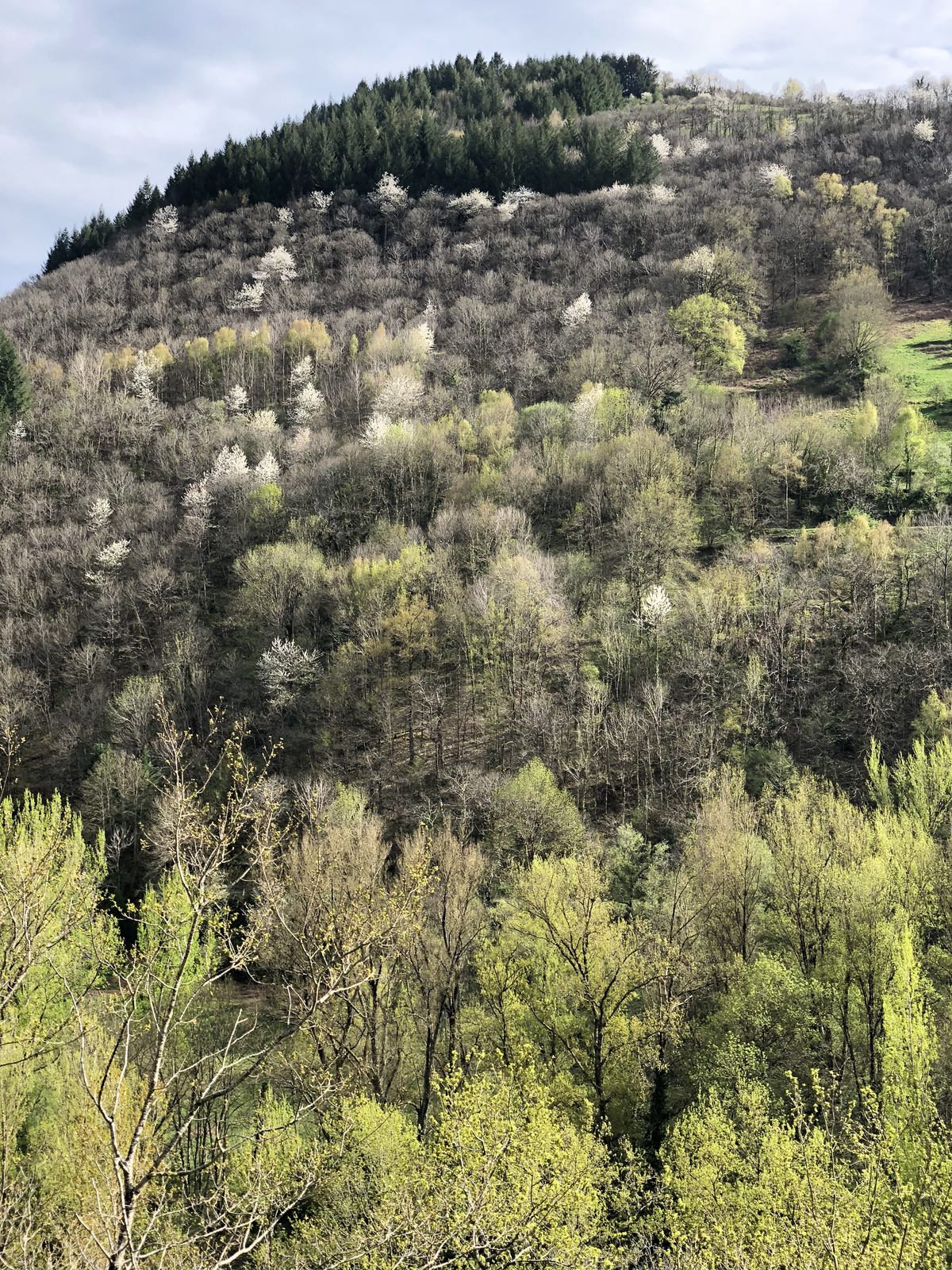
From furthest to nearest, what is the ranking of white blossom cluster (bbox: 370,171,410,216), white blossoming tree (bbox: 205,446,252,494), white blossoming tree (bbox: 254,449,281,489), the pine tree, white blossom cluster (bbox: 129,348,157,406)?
white blossom cluster (bbox: 370,171,410,216) → white blossom cluster (bbox: 129,348,157,406) → the pine tree → white blossoming tree (bbox: 254,449,281,489) → white blossoming tree (bbox: 205,446,252,494)

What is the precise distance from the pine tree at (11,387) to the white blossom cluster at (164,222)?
49957mm

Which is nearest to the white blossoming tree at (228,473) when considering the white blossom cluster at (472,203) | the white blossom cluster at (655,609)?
the white blossom cluster at (655,609)

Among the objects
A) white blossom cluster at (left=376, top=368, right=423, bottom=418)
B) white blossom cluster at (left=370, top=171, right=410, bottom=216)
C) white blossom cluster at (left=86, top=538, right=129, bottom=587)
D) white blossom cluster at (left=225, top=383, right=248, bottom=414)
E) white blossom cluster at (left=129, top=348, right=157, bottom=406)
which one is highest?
white blossom cluster at (left=370, top=171, right=410, bottom=216)

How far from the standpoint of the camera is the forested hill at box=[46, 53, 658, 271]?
120562mm

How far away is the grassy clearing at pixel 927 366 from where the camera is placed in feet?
231

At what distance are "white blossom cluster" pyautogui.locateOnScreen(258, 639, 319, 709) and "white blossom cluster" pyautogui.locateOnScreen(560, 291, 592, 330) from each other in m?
59.9

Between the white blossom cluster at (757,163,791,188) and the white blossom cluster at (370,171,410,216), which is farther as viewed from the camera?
the white blossom cluster at (370,171,410,216)

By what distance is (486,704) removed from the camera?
50.7 meters

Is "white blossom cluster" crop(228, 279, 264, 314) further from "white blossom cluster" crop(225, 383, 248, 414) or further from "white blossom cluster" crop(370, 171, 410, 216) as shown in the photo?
"white blossom cluster" crop(370, 171, 410, 216)

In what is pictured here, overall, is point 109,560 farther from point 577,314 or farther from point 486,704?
point 577,314

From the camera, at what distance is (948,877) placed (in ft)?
90.3

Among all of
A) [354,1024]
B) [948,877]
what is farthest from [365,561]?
[948,877]

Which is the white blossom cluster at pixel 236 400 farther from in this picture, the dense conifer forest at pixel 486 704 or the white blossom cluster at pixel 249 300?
the white blossom cluster at pixel 249 300

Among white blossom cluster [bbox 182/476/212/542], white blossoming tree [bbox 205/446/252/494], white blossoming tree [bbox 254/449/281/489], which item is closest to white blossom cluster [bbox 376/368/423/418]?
white blossoming tree [bbox 254/449/281/489]
